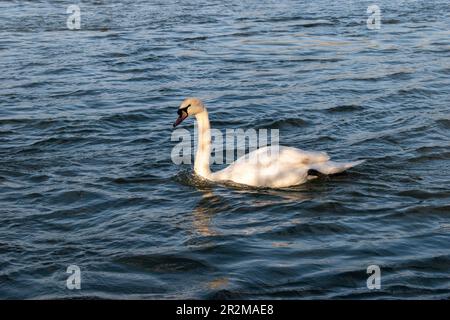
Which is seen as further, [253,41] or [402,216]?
[253,41]

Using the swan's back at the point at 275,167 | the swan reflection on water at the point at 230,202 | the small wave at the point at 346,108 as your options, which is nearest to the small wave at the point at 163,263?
the swan reflection on water at the point at 230,202

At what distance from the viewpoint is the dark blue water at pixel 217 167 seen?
9.21 meters

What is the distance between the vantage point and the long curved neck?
1230 cm

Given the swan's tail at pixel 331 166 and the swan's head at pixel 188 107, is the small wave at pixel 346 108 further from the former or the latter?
the swan's head at pixel 188 107

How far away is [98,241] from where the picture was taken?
10031mm

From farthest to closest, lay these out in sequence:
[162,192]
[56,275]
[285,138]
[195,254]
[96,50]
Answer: [96,50], [285,138], [162,192], [195,254], [56,275]

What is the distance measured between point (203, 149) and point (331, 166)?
1.70 metres

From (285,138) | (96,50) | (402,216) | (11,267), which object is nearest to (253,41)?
(96,50)

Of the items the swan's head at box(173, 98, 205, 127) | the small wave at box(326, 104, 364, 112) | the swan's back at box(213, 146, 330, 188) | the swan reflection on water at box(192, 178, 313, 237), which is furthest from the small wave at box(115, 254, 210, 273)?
the small wave at box(326, 104, 364, 112)

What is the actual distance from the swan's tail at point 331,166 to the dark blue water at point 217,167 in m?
0.20

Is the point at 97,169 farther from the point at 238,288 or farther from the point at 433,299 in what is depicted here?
the point at 433,299

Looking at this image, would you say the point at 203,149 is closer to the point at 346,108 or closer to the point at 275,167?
the point at 275,167

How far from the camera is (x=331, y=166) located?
1186 centimetres

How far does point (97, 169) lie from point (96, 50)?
8224mm
